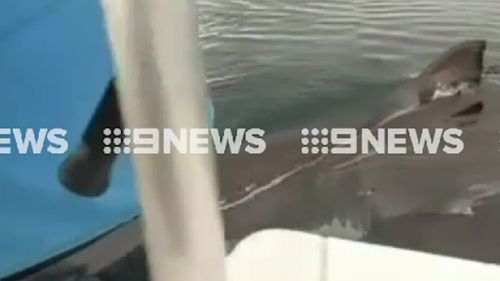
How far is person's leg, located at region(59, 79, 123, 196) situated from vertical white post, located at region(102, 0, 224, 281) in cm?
10

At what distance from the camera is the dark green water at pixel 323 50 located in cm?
126

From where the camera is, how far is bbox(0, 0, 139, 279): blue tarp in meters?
0.58

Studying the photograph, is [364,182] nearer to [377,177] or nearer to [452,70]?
[377,177]

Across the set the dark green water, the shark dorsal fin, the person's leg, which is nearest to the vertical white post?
the person's leg

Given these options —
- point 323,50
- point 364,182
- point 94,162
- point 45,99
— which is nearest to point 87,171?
point 94,162

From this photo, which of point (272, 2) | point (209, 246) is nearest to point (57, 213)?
point (209, 246)

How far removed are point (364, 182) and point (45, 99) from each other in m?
0.63

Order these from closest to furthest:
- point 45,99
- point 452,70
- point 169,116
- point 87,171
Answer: point 169,116 < point 87,171 < point 45,99 < point 452,70

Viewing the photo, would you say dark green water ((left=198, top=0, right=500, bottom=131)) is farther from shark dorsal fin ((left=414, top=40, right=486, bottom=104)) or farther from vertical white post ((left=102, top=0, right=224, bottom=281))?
vertical white post ((left=102, top=0, right=224, bottom=281))

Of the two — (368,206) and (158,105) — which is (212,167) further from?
(368,206)

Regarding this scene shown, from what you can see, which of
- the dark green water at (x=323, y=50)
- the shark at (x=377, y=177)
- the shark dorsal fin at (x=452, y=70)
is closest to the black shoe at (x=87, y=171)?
the shark at (x=377, y=177)

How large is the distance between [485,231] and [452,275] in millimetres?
374

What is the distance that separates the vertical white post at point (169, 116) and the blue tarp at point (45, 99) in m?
0.17

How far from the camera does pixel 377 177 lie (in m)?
1.16
